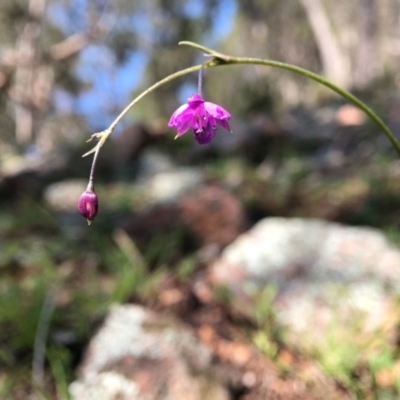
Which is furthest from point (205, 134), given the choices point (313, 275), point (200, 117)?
point (313, 275)

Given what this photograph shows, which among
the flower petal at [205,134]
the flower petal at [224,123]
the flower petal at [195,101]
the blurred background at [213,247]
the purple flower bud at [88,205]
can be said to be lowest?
the blurred background at [213,247]

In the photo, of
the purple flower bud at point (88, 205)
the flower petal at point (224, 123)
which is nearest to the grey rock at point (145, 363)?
the purple flower bud at point (88, 205)

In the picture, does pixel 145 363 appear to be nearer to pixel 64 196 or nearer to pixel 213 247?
pixel 213 247

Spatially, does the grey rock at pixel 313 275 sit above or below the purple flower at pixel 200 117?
below

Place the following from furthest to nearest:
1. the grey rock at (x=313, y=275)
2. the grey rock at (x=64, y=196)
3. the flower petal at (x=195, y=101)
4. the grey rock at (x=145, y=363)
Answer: the grey rock at (x=64, y=196), the grey rock at (x=313, y=275), the grey rock at (x=145, y=363), the flower petal at (x=195, y=101)

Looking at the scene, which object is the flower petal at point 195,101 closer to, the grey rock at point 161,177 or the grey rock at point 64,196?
the grey rock at point 161,177

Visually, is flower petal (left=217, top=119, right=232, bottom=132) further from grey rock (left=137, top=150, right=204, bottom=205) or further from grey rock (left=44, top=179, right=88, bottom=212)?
grey rock (left=44, top=179, right=88, bottom=212)

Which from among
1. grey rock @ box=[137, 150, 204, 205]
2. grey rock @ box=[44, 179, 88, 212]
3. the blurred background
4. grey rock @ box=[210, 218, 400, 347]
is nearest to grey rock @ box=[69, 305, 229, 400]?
the blurred background
